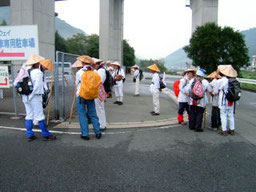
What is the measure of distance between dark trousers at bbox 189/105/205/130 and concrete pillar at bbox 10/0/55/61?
31.9 feet

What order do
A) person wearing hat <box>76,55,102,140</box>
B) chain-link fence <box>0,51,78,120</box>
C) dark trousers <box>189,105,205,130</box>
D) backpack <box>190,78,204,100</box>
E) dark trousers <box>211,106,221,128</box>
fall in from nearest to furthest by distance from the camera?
person wearing hat <box>76,55,102,140</box>, backpack <box>190,78,204,100</box>, dark trousers <box>189,105,205,130</box>, dark trousers <box>211,106,221,128</box>, chain-link fence <box>0,51,78,120</box>

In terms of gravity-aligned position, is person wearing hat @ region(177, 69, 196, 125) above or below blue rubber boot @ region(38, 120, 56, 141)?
above

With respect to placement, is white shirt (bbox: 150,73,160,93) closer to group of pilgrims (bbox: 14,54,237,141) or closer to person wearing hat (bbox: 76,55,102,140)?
group of pilgrims (bbox: 14,54,237,141)

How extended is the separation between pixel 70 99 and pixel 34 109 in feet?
11.7

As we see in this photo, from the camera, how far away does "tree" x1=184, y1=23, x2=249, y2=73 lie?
47.3ft

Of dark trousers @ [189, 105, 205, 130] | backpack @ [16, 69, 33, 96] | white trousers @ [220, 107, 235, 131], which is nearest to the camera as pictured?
backpack @ [16, 69, 33, 96]

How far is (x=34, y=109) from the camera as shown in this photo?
15.5 feet

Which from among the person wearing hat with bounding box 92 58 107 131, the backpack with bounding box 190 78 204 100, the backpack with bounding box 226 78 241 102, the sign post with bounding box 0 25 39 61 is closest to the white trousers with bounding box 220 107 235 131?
the backpack with bounding box 226 78 241 102

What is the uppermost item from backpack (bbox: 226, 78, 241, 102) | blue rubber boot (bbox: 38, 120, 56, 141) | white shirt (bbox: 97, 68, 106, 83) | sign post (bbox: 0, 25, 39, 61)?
sign post (bbox: 0, 25, 39, 61)

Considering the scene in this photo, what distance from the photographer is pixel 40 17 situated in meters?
12.6

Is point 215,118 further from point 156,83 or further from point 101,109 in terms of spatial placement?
point 101,109

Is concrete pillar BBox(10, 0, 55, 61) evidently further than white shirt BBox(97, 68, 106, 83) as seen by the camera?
Yes

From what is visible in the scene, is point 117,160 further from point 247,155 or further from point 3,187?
point 247,155

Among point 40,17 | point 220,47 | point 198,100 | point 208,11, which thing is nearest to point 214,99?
point 198,100
